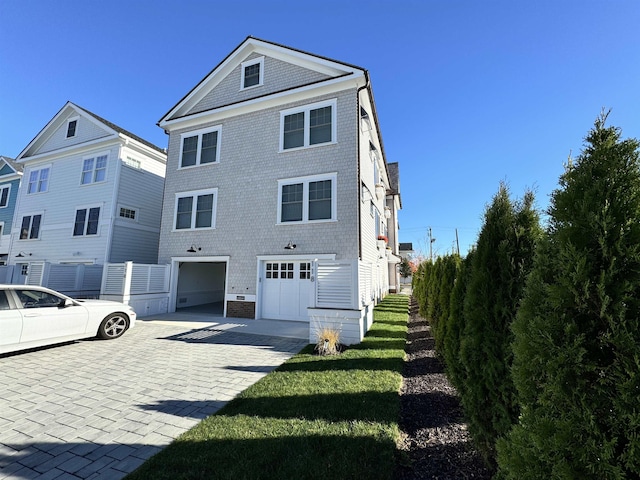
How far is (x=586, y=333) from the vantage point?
5.83 feet

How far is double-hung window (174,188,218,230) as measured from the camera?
43.4ft

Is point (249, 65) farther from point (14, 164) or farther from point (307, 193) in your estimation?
point (14, 164)

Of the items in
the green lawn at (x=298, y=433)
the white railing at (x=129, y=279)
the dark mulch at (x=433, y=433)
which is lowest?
the dark mulch at (x=433, y=433)

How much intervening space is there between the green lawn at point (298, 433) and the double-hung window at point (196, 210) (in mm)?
9596

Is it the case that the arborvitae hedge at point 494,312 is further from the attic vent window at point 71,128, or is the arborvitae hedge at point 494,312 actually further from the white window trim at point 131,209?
the attic vent window at point 71,128

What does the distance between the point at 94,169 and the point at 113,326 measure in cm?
1249

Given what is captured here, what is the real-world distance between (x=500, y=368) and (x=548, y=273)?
1.29m

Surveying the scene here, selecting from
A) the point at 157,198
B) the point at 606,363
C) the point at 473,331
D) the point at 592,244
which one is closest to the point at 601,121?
the point at 592,244

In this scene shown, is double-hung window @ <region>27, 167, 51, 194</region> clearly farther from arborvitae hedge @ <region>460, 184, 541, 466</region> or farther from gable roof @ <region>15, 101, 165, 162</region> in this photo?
arborvitae hedge @ <region>460, 184, 541, 466</region>

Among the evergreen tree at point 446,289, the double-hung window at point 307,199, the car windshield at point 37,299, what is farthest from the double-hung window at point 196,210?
the evergreen tree at point 446,289

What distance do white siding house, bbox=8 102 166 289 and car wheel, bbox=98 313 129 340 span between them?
325 inches

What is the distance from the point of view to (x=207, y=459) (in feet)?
9.61

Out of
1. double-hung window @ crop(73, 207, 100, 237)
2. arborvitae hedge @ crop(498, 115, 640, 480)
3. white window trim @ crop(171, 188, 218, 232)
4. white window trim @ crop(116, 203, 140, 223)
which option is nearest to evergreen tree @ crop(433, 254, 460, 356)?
arborvitae hedge @ crop(498, 115, 640, 480)

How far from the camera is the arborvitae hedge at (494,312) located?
9.27ft
